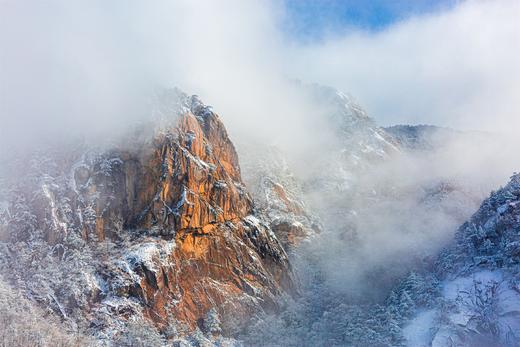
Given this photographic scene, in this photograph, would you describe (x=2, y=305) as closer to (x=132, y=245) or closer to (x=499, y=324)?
(x=132, y=245)

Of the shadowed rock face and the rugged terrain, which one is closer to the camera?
the rugged terrain

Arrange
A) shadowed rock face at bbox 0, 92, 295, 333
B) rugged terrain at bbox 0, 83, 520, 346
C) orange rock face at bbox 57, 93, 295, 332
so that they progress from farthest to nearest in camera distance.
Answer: orange rock face at bbox 57, 93, 295, 332
shadowed rock face at bbox 0, 92, 295, 333
rugged terrain at bbox 0, 83, 520, 346

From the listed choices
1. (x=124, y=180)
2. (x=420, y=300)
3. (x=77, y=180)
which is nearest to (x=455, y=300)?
(x=420, y=300)

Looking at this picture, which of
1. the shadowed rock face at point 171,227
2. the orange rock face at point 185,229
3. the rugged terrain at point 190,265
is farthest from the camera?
the orange rock face at point 185,229

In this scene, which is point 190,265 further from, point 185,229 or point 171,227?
point 171,227

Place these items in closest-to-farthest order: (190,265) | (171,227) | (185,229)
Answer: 1. (190,265)
2. (171,227)
3. (185,229)

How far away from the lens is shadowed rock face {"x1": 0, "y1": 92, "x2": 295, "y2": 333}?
4631 inches

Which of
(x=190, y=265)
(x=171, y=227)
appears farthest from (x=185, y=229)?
(x=190, y=265)

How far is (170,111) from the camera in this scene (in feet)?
467

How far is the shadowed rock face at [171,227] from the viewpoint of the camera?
11762 centimetres

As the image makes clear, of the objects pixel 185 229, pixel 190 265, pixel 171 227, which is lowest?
pixel 190 265

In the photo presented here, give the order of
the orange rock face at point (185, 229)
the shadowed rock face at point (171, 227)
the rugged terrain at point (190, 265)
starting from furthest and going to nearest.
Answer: the orange rock face at point (185, 229), the shadowed rock face at point (171, 227), the rugged terrain at point (190, 265)

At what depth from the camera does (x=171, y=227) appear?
127938 mm

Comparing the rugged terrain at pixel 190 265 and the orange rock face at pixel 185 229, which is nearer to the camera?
the rugged terrain at pixel 190 265
